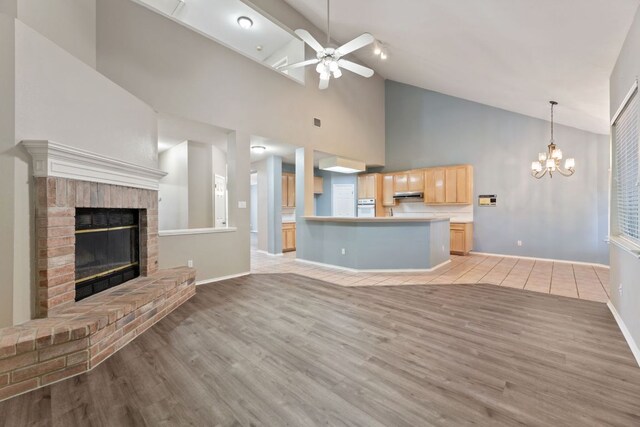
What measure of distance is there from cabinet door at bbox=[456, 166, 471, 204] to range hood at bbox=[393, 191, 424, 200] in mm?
913

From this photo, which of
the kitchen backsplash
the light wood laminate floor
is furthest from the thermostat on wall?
the light wood laminate floor

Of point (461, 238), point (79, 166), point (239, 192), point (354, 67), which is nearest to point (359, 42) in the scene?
point (354, 67)

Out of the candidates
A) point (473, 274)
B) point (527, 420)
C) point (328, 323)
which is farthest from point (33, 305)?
point (473, 274)

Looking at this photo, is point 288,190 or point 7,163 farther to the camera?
point 288,190

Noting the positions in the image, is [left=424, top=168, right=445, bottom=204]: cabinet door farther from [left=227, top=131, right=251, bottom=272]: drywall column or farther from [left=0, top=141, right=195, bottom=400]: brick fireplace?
[left=0, top=141, right=195, bottom=400]: brick fireplace

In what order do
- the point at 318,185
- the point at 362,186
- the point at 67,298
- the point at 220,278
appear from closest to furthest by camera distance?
the point at 67,298 → the point at 220,278 → the point at 362,186 → the point at 318,185

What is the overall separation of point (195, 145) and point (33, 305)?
3948 mm

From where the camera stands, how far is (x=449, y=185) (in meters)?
6.74

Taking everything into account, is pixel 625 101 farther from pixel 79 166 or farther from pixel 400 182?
pixel 400 182

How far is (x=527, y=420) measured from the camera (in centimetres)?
141

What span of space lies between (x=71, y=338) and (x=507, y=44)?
5308mm

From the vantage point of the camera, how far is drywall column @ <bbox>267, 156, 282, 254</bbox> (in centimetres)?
656

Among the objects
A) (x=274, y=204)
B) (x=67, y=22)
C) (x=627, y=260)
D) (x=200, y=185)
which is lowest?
(x=627, y=260)

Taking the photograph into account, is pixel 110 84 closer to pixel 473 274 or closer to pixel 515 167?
pixel 473 274
